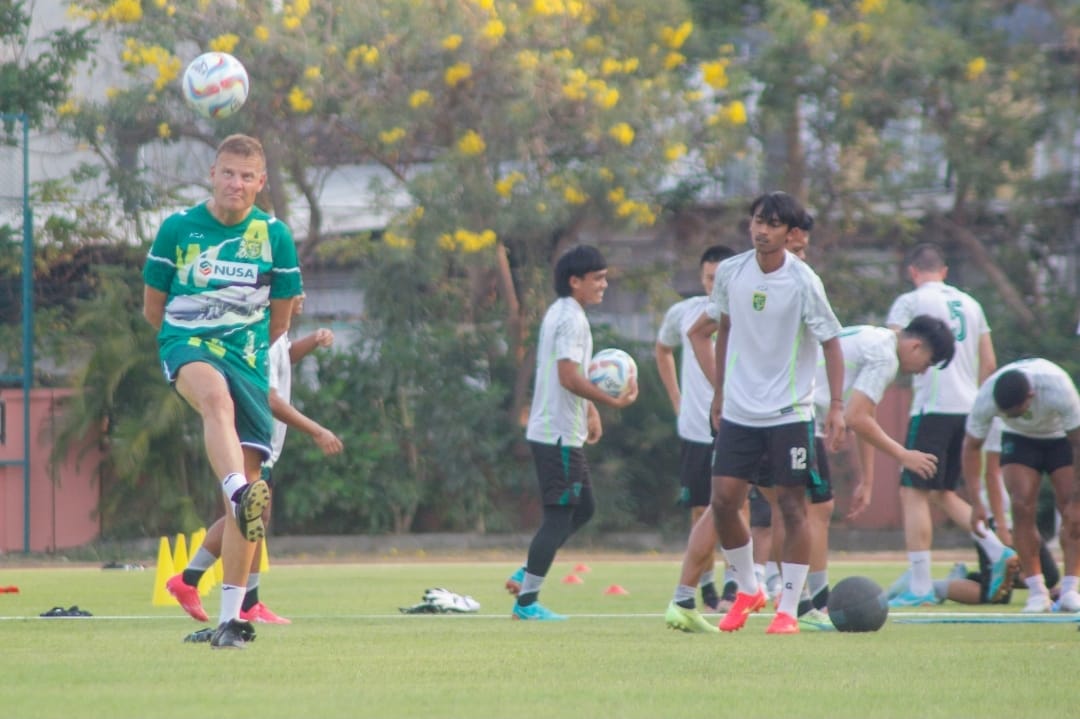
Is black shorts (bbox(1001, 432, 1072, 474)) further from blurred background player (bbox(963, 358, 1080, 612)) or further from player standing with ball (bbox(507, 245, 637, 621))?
player standing with ball (bbox(507, 245, 637, 621))

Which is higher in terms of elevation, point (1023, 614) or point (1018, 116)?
point (1018, 116)

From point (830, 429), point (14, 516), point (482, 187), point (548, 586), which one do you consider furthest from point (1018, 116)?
point (830, 429)

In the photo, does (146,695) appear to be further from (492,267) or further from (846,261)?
(846,261)

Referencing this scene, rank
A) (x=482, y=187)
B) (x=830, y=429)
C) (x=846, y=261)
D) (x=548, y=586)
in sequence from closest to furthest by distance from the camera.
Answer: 1. (x=830, y=429)
2. (x=548, y=586)
3. (x=482, y=187)
4. (x=846, y=261)

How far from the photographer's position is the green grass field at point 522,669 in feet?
17.7

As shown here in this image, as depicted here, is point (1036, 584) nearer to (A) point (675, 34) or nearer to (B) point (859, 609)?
(B) point (859, 609)

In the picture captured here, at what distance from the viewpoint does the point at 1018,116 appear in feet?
72.4

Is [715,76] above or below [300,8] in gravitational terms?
below

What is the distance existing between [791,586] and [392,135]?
13.1 metres

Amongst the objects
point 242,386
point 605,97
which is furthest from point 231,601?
point 605,97

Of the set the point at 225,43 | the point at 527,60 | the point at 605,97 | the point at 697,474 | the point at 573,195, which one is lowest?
the point at 697,474

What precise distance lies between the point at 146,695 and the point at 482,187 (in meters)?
15.7

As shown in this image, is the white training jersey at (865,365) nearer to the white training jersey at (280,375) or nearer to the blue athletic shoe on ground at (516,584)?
the blue athletic shoe on ground at (516,584)

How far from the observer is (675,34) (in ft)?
72.3
